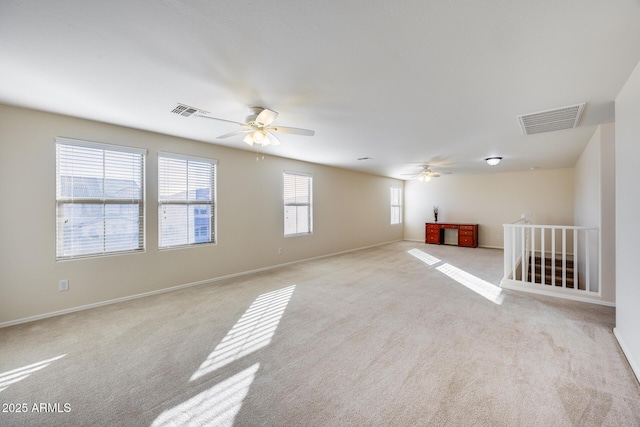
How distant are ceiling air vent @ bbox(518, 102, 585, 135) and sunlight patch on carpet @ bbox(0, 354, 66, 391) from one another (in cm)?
536

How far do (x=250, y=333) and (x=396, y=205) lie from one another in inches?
318

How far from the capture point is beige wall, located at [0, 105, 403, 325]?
2881mm

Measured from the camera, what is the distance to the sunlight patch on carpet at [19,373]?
1918 mm

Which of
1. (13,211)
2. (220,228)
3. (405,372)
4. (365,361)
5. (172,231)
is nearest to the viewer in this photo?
(405,372)

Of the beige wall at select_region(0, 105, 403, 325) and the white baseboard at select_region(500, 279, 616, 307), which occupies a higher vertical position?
the beige wall at select_region(0, 105, 403, 325)

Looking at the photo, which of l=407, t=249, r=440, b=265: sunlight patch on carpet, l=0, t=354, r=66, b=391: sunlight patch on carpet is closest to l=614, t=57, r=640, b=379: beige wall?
l=407, t=249, r=440, b=265: sunlight patch on carpet

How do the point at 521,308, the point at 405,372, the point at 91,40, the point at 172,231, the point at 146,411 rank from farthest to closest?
the point at 172,231, the point at 521,308, the point at 405,372, the point at 91,40, the point at 146,411

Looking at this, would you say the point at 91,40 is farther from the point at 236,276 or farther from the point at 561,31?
the point at 236,276

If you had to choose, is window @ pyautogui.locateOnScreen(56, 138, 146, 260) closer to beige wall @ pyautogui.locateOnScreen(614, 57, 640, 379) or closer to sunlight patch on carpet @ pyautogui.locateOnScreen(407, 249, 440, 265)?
beige wall @ pyautogui.locateOnScreen(614, 57, 640, 379)

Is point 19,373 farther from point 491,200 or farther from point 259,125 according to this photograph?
point 491,200

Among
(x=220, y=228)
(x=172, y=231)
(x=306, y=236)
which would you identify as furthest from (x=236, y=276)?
(x=306, y=236)

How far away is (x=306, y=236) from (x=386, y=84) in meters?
4.33

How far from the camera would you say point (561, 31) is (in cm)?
167

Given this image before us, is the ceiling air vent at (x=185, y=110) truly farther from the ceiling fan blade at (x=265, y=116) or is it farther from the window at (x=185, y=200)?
the window at (x=185, y=200)
